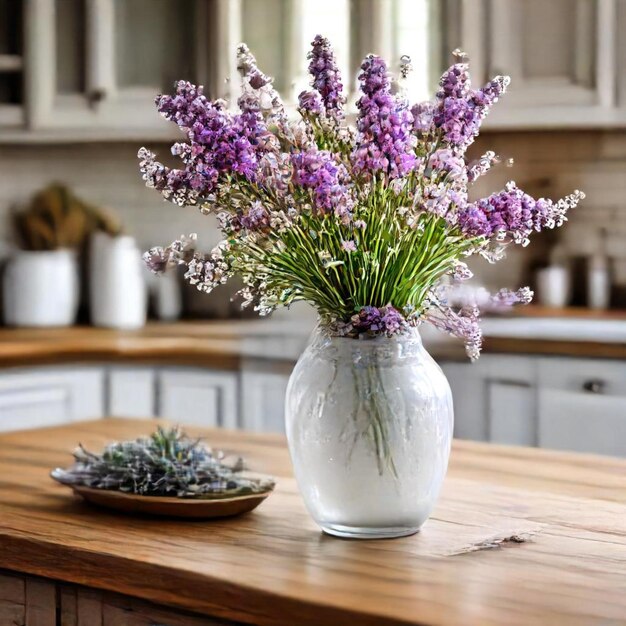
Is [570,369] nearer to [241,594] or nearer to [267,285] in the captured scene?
[267,285]

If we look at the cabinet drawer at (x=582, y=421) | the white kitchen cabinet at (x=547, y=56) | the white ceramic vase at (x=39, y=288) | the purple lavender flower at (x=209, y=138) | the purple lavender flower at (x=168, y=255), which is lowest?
the cabinet drawer at (x=582, y=421)

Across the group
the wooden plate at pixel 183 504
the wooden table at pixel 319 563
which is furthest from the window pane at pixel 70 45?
the wooden plate at pixel 183 504

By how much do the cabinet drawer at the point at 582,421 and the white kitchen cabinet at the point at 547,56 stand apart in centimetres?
85

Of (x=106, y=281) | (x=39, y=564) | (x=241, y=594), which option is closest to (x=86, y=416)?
(x=106, y=281)

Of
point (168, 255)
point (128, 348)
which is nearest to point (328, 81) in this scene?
point (168, 255)

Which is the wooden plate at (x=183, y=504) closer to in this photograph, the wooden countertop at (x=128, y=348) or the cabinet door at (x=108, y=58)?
the wooden countertop at (x=128, y=348)

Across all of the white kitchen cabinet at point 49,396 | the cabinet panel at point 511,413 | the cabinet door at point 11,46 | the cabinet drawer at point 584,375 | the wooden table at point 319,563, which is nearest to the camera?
the wooden table at point 319,563

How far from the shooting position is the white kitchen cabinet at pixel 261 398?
3389 mm

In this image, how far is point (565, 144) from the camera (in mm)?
3742

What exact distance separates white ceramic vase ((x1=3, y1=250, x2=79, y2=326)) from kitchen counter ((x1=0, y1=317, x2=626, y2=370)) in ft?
0.30

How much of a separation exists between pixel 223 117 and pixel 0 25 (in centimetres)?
298

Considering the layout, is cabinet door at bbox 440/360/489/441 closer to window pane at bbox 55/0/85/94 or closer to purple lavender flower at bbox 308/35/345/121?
window pane at bbox 55/0/85/94

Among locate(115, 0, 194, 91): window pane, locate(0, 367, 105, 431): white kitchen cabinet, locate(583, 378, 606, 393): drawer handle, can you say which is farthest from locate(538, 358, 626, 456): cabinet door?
locate(115, 0, 194, 91): window pane

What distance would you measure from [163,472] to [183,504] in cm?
9
